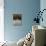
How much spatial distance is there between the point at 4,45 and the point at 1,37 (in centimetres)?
125

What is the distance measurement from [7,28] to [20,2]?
3.63ft

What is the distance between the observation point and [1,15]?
4.73 m

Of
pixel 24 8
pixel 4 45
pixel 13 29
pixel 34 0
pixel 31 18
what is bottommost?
pixel 4 45

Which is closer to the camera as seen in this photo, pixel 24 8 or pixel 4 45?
pixel 4 45

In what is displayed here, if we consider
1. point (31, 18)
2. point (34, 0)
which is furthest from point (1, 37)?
point (34, 0)

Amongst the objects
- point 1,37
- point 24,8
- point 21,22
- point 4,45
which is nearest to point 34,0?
point 24,8

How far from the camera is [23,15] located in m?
4.87

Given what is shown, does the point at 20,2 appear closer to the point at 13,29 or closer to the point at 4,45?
the point at 13,29

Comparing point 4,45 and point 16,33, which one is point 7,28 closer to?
point 16,33

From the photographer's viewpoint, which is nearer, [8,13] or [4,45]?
[4,45]

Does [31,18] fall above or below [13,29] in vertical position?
above

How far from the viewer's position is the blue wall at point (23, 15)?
4.70 meters

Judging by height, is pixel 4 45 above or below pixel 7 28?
below

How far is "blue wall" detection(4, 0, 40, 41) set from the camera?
4.70 metres
